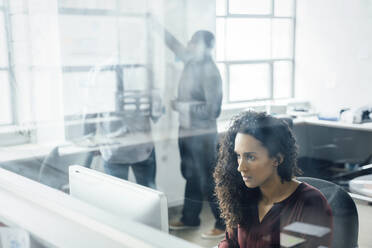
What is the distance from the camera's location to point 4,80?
7.34 ft

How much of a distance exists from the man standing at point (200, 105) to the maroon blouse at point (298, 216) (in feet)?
0.62

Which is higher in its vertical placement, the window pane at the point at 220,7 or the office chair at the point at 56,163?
the window pane at the point at 220,7

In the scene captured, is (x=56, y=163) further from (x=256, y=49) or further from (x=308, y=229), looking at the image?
(x=308, y=229)

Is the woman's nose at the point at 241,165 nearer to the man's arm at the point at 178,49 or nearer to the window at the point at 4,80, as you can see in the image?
A: the man's arm at the point at 178,49

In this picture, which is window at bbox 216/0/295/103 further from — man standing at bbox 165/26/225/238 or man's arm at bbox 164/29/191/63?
man's arm at bbox 164/29/191/63

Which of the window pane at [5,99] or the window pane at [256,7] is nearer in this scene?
the window pane at [256,7]

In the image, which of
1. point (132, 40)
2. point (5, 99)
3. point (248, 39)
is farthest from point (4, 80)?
point (248, 39)

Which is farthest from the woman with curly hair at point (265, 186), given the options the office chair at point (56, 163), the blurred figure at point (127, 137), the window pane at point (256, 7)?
the blurred figure at point (127, 137)

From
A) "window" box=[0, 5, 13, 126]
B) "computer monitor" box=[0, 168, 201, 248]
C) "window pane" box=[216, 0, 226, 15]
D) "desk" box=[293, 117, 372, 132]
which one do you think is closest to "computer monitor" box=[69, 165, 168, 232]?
"computer monitor" box=[0, 168, 201, 248]

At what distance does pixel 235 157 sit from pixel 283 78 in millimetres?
341

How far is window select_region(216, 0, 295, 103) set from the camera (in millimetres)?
1022

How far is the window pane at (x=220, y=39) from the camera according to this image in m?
1.21

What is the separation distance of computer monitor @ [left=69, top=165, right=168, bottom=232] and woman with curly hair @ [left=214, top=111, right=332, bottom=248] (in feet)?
0.48

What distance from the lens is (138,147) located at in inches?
101
